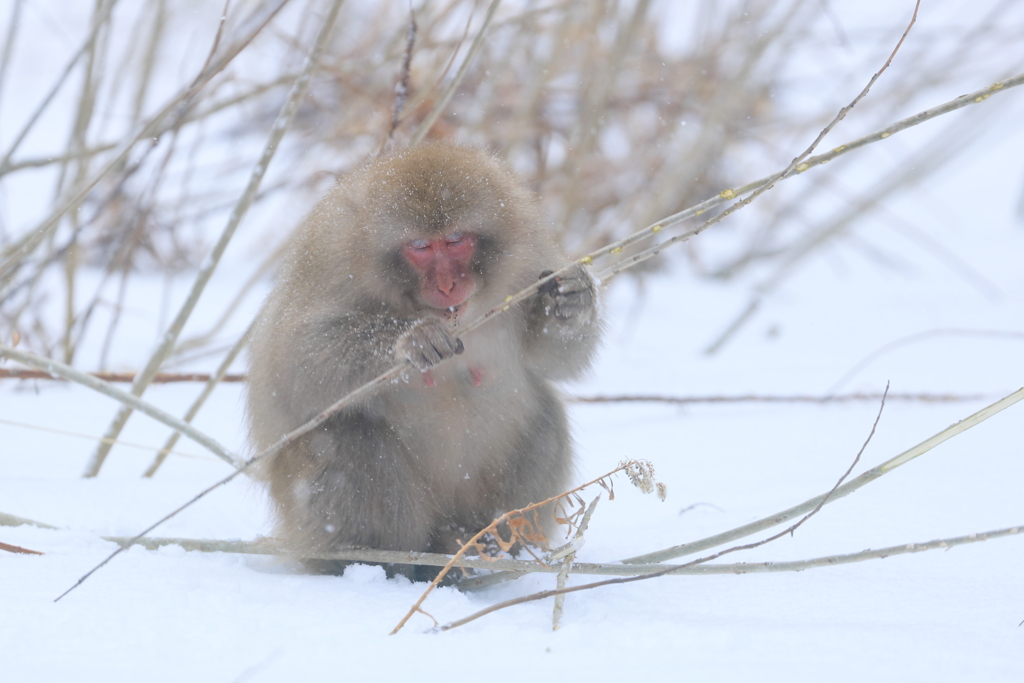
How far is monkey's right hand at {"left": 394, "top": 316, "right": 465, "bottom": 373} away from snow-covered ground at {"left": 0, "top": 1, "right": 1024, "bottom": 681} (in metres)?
0.55

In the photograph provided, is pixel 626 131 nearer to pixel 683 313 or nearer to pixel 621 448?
pixel 683 313

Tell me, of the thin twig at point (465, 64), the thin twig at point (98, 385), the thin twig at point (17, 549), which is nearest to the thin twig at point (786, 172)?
the thin twig at point (465, 64)

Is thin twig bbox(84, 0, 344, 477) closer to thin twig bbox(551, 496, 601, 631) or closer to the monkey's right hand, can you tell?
the monkey's right hand

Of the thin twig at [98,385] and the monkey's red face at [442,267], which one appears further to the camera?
the monkey's red face at [442,267]

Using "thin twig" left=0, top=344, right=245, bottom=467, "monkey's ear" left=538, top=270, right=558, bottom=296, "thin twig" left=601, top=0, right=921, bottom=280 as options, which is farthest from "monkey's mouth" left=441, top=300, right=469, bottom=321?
"thin twig" left=0, top=344, right=245, bottom=467

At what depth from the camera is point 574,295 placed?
8.47 feet

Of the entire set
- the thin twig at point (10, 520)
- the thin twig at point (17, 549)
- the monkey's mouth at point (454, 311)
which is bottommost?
the thin twig at point (17, 549)

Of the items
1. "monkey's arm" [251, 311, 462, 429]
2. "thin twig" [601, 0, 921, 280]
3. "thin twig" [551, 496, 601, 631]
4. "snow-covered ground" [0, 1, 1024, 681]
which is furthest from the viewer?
"monkey's arm" [251, 311, 462, 429]

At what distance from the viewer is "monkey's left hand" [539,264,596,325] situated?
101 inches

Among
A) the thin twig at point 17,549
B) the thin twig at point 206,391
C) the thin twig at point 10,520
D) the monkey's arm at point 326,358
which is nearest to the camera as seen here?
the thin twig at point 17,549

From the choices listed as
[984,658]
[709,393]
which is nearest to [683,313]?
[709,393]

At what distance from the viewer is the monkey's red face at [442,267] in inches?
96.5

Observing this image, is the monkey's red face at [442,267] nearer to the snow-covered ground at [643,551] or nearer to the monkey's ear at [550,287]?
the monkey's ear at [550,287]

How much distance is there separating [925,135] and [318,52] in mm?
8299
